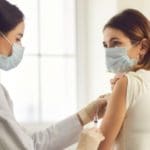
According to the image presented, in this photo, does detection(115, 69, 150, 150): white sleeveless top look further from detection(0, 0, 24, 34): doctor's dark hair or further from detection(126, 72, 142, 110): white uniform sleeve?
detection(0, 0, 24, 34): doctor's dark hair

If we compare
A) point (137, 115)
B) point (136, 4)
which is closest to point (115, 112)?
point (137, 115)

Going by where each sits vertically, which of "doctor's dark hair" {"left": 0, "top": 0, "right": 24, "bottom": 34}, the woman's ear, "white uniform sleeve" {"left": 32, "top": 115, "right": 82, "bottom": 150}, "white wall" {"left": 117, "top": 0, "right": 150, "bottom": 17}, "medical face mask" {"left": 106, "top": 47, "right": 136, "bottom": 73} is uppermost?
"white wall" {"left": 117, "top": 0, "right": 150, "bottom": 17}

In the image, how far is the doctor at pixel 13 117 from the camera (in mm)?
1542

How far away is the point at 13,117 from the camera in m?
1.59

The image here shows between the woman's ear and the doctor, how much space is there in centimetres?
35

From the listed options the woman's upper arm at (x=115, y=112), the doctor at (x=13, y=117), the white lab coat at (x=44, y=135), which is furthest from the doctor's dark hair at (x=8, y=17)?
the woman's upper arm at (x=115, y=112)

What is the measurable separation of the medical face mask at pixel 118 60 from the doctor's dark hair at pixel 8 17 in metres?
0.40

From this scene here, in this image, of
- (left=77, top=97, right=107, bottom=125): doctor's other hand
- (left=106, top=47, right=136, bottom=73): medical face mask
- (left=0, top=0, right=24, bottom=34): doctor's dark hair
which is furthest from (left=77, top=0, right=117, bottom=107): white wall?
(left=0, top=0, right=24, bottom=34): doctor's dark hair

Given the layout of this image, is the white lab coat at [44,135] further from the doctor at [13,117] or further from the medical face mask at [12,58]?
the medical face mask at [12,58]

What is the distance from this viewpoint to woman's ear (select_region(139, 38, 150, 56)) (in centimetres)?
156

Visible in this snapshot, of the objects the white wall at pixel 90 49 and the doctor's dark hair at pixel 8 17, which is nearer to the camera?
the doctor's dark hair at pixel 8 17

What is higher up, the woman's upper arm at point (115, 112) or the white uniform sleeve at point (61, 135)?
the woman's upper arm at point (115, 112)

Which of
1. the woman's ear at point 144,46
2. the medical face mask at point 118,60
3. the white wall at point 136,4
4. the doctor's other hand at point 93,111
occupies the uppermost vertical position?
the white wall at point 136,4

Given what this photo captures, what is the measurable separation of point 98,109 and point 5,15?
0.62 meters
